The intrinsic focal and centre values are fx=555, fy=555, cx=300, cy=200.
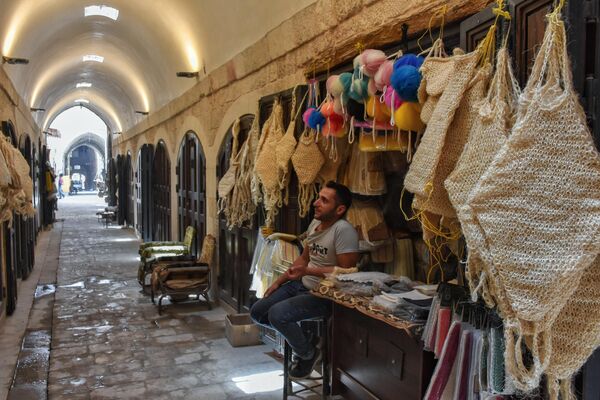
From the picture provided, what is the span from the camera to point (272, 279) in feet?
14.6

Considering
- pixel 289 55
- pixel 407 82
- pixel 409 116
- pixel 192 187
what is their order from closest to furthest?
pixel 407 82
pixel 409 116
pixel 289 55
pixel 192 187

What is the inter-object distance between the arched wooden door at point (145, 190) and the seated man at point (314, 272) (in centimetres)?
888

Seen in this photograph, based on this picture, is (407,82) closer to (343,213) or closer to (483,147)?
(483,147)

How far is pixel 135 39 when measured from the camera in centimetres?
984

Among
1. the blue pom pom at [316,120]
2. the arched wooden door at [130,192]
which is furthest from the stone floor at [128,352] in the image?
the arched wooden door at [130,192]

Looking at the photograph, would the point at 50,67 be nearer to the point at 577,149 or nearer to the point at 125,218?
the point at 125,218

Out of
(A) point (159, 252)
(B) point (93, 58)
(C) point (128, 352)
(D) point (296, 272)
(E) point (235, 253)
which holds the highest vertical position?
(B) point (93, 58)

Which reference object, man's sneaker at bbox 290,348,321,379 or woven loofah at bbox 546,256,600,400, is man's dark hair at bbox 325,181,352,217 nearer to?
man's sneaker at bbox 290,348,321,379

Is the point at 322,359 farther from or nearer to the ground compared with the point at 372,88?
nearer to the ground

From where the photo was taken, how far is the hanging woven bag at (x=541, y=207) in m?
1.68

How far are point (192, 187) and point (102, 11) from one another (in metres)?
3.16

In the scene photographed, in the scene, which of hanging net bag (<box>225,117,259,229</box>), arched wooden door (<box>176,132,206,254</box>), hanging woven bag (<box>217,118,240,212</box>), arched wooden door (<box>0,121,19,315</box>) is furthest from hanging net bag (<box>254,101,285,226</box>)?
arched wooden door (<box>0,121,19,315</box>)

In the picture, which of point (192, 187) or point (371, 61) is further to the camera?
point (192, 187)

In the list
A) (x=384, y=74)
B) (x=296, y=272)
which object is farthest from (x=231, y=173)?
(x=384, y=74)
